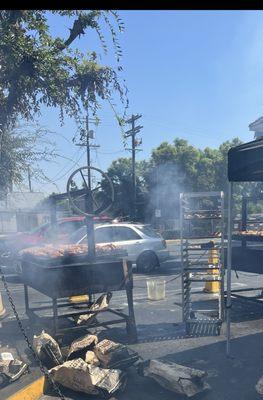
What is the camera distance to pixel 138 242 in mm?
11195

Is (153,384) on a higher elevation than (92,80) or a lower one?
lower

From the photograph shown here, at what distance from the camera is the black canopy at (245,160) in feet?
13.9

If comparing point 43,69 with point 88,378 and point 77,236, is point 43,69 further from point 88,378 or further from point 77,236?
point 77,236

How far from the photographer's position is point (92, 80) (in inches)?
201

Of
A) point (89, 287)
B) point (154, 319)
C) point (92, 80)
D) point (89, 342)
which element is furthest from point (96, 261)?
point (92, 80)

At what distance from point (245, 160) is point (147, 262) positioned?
7.40 m

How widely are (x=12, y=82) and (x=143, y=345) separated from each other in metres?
3.53

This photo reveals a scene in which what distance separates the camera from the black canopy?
4.25 m

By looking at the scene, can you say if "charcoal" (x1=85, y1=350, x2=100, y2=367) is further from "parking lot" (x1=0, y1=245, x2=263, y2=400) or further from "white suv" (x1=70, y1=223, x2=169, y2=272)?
"white suv" (x1=70, y1=223, x2=169, y2=272)

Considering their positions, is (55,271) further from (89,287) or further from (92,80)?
(92,80)

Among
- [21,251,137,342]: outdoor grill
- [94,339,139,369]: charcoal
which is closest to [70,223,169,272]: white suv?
[21,251,137,342]: outdoor grill

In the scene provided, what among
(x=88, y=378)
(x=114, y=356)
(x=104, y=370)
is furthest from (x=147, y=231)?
(x=88, y=378)

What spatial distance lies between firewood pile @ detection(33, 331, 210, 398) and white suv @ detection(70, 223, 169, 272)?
21.1ft
